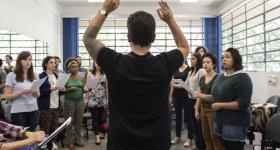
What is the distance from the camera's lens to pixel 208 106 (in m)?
3.75

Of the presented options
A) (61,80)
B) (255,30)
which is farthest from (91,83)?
(255,30)

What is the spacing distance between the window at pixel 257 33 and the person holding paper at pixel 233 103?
10.1 ft

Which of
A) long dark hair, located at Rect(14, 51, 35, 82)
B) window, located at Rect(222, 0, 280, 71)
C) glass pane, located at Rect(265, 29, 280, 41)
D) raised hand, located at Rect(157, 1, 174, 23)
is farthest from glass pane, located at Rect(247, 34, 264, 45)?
raised hand, located at Rect(157, 1, 174, 23)

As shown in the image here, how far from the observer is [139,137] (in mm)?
1370

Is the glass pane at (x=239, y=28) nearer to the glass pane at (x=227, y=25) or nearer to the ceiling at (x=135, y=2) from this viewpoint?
the glass pane at (x=227, y=25)

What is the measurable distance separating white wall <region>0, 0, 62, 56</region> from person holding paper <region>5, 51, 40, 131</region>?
1.85 meters

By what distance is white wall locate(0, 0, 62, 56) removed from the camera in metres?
5.70

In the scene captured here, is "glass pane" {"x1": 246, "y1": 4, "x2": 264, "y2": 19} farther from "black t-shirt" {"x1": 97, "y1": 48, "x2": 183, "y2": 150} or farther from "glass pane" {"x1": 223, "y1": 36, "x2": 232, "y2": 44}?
"black t-shirt" {"x1": 97, "y1": 48, "x2": 183, "y2": 150}

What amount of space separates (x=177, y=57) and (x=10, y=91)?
2.88 m

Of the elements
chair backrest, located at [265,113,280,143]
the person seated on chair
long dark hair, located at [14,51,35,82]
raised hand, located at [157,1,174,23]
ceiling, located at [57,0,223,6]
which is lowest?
chair backrest, located at [265,113,280,143]

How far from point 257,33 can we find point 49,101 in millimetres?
4664

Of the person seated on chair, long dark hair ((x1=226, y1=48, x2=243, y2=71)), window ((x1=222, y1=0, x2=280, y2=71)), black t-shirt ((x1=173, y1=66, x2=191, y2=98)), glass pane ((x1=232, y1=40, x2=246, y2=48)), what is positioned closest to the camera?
the person seated on chair

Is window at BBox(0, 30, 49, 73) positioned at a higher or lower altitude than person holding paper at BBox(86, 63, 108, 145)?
higher

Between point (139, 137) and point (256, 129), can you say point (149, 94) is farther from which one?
point (256, 129)
